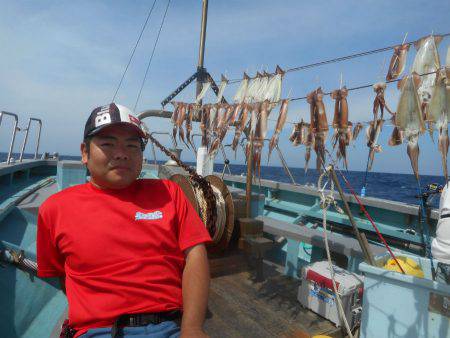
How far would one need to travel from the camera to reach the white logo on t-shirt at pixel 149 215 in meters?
2.11

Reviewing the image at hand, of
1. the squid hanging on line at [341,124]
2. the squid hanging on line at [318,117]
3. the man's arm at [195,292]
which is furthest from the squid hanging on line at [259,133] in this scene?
the man's arm at [195,292]

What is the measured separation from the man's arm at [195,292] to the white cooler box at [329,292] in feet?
6.63

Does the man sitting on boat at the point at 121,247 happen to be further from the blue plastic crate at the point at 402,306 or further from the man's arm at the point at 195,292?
the blue plastic crate at the point at 402,306

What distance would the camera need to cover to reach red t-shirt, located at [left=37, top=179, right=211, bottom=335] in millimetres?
1944

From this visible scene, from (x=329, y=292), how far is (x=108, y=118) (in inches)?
120

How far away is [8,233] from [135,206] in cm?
466

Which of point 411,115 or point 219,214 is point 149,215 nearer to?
point 219,214

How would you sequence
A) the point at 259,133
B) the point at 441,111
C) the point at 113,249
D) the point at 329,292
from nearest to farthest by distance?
the point at 113,249
the point at 441,111
the point at 329,292
the point at 259,133

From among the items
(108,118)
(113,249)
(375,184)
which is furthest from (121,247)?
(375,184)

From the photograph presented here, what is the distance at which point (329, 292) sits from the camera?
11.7ft

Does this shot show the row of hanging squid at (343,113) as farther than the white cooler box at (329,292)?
No

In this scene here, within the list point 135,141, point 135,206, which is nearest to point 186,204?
point 135,206

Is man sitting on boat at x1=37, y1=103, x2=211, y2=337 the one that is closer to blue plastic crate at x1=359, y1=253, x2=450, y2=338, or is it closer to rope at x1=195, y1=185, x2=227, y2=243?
blue plastic crate at x1=359, y1=253, x2=450, y2=338

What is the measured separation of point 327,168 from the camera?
3086mm
